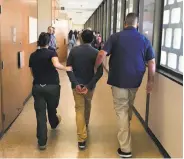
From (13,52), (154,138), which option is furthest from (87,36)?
(154,138)

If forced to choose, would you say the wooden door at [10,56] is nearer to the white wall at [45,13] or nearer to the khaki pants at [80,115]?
the khaki pants at [80,115]

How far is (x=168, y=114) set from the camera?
323 cm

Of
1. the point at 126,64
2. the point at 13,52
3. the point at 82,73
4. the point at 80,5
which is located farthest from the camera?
the point at 80,5

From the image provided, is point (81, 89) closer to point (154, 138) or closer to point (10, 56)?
point (154, 138)

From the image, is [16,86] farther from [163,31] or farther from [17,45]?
[163,31]

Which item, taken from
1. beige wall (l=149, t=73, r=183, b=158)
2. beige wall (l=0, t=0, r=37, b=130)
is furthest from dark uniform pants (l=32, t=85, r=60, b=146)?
beige wall (l=149, t=73, r=183, b=158)

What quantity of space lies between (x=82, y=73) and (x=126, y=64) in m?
0.56

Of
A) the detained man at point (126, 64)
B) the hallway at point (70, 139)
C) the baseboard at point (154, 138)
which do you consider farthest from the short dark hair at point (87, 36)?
the baseboard at point (154, 138)

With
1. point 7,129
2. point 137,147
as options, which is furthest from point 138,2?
point 7,129

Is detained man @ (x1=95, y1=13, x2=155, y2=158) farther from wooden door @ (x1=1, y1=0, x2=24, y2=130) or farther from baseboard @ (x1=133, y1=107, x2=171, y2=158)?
wooden door @ (x1=1, y1=0, x2=24, y2=130)

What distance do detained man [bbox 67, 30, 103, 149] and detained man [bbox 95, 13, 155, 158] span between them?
0.54 feet

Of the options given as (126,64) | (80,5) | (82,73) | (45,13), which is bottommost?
(82,73)

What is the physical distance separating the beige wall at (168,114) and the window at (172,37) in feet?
0.73

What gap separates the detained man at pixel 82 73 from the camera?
11.2ft
